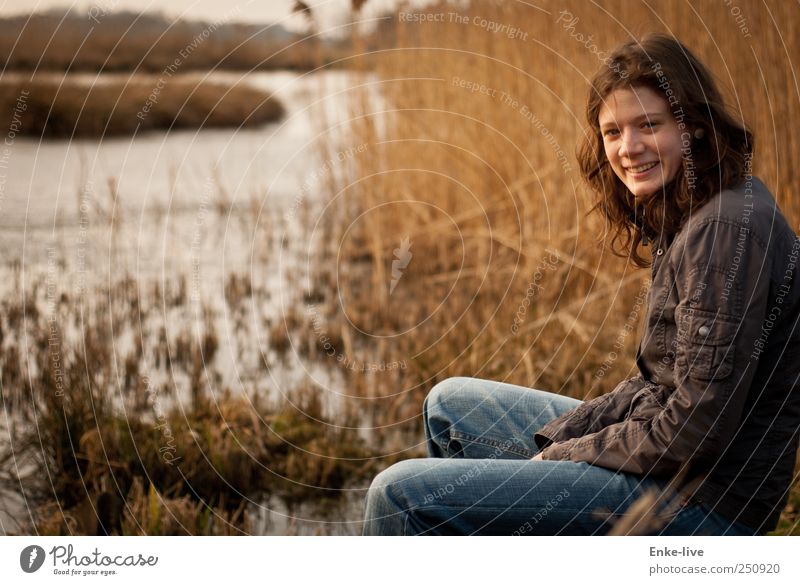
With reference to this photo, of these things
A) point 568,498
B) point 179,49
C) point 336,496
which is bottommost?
point 336,496

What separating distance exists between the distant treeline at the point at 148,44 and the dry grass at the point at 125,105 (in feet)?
0.55

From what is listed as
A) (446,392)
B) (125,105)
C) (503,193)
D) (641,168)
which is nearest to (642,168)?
(641,168)

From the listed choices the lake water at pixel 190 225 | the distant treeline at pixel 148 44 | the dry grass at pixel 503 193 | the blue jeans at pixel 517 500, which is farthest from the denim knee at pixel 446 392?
the distant treeline at pixel 148 44

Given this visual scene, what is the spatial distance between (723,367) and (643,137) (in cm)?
48

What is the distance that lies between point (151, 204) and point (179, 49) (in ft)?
9.52

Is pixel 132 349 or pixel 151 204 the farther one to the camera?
pixel 151 204

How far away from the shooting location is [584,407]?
1727mm

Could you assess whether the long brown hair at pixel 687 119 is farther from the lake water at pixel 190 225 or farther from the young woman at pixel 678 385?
the lake water at pixel 190 225
